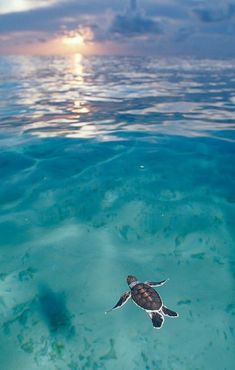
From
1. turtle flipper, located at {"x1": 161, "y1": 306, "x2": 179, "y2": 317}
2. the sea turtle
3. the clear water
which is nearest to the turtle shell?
the sea turtle

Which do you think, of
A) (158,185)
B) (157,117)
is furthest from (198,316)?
(157,117)

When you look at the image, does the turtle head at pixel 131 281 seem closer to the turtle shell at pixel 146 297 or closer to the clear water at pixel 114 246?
the turtle shell at pixel 146 297

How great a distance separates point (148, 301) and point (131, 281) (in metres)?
0.70

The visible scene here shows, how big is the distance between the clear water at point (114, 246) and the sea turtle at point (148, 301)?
0.20 metres

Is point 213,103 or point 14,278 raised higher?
point 14,278

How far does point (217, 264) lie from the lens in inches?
280

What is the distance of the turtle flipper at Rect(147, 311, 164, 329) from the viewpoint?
18.0 ft

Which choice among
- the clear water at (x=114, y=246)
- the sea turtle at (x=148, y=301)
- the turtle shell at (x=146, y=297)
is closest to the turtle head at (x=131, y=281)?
the sea turtle at (x=148, y=301)

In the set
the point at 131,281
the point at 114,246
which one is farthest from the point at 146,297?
the point at 114,246

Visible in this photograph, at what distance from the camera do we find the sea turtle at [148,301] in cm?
563

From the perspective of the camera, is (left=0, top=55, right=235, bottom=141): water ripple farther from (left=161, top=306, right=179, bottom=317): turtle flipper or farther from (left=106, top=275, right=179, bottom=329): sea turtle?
(left=161, top=306, right=179, bottom=317): turtle flipper

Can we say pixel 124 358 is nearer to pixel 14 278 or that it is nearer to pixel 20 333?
pixel 20 333

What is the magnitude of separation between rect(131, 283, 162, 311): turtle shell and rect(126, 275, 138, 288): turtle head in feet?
0.57

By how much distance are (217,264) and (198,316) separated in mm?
1623
